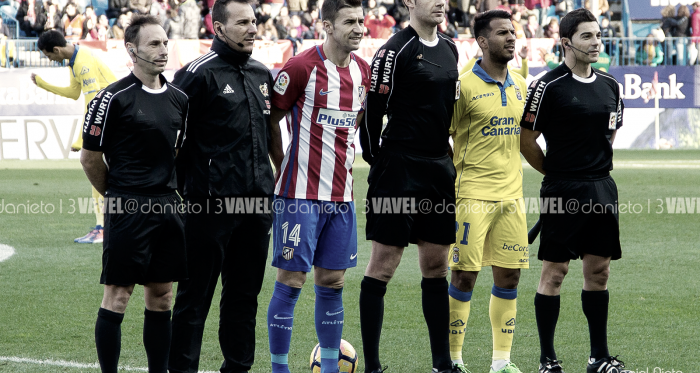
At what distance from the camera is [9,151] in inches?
829

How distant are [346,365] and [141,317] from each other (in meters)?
2.14

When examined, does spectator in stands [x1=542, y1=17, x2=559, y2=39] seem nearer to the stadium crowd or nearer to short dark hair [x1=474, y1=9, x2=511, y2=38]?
the stadium crowd

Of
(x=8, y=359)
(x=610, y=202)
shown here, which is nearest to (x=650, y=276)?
(x=610, y=202)

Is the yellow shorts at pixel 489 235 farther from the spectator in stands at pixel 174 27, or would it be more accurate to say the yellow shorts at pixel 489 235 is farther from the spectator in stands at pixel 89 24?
the spectator in stands at pixel 89 24

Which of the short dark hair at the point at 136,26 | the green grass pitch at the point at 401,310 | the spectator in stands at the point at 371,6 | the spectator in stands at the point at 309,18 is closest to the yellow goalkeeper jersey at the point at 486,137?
the green grass pitch at the point at 401,310

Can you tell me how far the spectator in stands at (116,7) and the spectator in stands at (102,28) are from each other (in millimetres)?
877

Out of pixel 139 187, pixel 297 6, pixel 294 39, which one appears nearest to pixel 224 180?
pixel 139 187

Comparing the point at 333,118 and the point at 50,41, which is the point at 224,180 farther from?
the point at 50,41

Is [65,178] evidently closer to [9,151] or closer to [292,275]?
[9,151]

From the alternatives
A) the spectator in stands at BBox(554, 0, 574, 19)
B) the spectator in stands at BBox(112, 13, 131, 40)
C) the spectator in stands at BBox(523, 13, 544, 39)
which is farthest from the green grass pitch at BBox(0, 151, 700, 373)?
the spectator in stands at BBox(554, 0, 574, 19)

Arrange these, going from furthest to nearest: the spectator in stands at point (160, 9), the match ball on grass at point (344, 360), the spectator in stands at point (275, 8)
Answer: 1. the spectator in stands at point (275, 8)
2. the spectator in stands at point (160, 9)
3. the match ball on grass at point (344, 360)

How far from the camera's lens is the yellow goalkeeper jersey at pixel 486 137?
5145 millimetres

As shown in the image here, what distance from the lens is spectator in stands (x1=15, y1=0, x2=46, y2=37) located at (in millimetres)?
24500

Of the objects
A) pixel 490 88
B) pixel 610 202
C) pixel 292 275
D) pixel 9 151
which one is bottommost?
pixel 9 151
